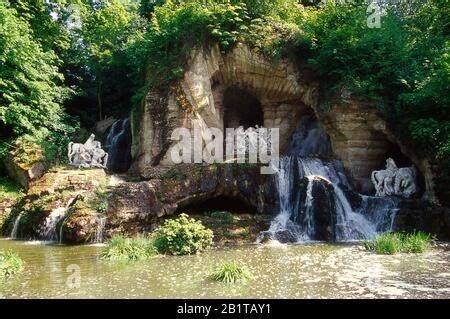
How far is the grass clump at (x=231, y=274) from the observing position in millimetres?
7129

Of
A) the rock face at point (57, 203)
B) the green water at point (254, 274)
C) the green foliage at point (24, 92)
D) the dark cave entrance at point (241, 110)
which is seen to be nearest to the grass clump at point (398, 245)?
the green water at point (254, 274)

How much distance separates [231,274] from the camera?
719 centimetres

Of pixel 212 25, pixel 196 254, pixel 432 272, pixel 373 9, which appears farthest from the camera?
pixel 373 9

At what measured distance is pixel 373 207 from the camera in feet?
43.9

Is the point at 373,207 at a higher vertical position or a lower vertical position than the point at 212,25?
lower

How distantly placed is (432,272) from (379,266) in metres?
0.98

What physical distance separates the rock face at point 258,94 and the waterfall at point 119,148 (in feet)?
7.14

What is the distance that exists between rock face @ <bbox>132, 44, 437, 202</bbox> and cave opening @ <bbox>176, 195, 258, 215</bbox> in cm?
213

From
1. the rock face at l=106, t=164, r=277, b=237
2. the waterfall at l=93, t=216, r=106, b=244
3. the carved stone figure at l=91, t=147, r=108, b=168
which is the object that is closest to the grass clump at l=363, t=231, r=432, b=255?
the rock face at l=106, t=164, r=277, b=237

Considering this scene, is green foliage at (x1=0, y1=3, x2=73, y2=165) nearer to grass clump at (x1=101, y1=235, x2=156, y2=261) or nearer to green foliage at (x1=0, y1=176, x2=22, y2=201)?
green foliage at (x1=0, y1=176, x2=22, y2=201)

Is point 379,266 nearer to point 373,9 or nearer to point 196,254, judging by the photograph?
point 196,254

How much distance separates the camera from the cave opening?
14.8 m

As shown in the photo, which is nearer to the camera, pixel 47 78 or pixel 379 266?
pixel 379 266
